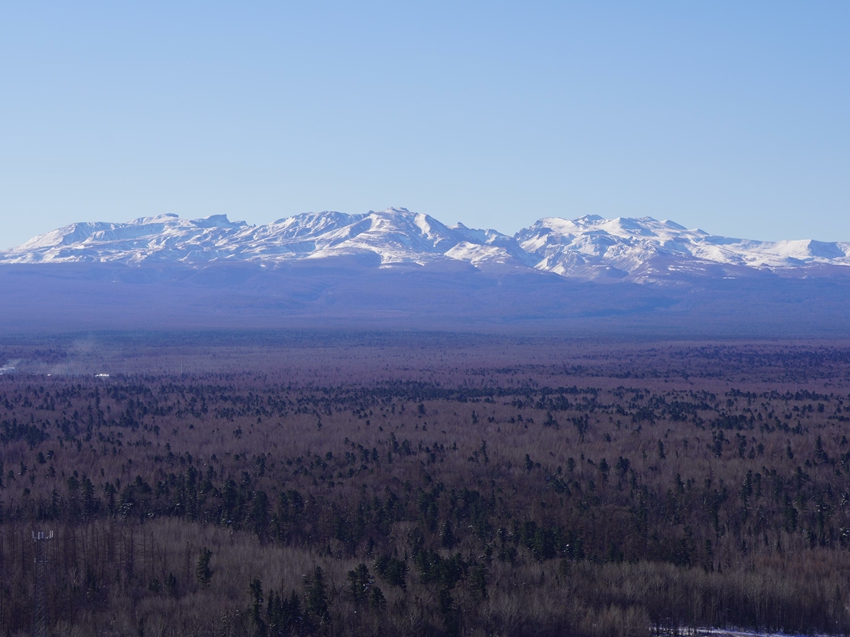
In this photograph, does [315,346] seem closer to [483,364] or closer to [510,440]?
[483,364]

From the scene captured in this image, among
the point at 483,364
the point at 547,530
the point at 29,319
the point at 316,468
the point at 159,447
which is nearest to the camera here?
the point at 547,530

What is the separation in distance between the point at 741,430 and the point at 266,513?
17.4 metres

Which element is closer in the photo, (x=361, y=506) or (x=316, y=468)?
(x=361, y=506)

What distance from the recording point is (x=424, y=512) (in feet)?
67.1

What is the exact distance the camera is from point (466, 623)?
13422 mm

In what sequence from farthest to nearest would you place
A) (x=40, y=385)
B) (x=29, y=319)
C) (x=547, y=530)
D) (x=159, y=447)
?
1. (x=29, y=319)
2. (x=40, y=385)
3. (x=159, y=447)
4. (x=547, y=530)

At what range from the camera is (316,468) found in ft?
83.3

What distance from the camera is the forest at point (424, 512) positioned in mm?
13953

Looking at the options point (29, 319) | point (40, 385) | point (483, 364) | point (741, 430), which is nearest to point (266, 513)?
point (741, 430)

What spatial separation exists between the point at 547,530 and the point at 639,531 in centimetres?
193

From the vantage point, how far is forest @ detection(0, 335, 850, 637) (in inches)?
549

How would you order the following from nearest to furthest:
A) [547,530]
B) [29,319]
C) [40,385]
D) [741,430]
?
1. [547,530]
2. [741,430]
3. [40,385]
4. [29,319]

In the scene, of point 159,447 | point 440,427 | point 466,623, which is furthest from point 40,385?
point 466,623

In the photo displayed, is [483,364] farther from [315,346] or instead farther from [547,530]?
[547,530]
